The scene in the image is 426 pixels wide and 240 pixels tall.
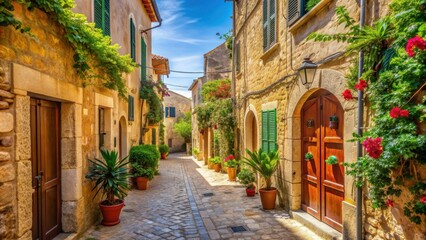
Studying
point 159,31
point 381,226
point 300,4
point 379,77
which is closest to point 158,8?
point 159,31

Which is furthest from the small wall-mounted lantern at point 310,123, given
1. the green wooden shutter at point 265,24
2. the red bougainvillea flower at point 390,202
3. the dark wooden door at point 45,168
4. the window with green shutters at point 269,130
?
the dark wooden door at point 45,168

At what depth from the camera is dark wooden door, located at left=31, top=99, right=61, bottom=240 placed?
3.42 metres

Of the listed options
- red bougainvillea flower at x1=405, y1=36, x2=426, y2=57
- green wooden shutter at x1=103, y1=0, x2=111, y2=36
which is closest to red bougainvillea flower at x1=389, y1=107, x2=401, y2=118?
red bougainvillea flower at x1=405, y1=36, x2=426, y2=57

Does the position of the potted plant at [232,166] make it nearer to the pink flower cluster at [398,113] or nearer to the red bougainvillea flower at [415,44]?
the pink flower cluster at [398,113]

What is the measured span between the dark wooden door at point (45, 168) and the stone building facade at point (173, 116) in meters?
25.3

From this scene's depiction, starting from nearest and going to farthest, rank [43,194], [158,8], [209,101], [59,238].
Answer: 1. [43,194]
2. [59,238]
3. [158,8]
4. [209,101]

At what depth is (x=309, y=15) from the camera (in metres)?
4.41

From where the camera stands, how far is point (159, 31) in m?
12.2

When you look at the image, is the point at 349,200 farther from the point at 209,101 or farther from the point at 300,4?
the point at 209,101

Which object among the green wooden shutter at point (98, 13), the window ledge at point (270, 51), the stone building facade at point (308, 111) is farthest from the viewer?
the window ledge at point (270, 51)

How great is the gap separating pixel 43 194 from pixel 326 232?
424 centimetres

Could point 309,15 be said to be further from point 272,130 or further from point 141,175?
point 141,175

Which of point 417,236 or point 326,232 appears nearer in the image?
point 417,236

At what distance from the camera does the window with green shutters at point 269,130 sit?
20.1 feet
